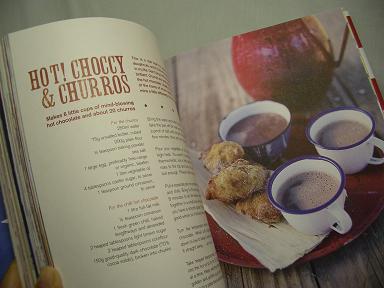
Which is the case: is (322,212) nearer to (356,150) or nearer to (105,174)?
(356,150)

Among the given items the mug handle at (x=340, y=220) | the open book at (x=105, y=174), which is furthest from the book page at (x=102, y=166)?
the mug handle at (x=340, y=220)

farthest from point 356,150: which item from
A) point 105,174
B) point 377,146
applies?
point 105,174

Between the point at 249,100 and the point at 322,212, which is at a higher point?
the point at 249,100

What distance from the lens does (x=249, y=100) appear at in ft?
1.43

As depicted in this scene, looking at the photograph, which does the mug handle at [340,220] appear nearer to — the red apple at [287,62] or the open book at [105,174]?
the open book at [105,174]

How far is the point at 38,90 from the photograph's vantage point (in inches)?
12.0

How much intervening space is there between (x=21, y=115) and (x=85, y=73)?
0.06m

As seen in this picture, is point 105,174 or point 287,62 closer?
point 105,174

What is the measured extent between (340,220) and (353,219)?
0.07 ft

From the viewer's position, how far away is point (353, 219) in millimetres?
354

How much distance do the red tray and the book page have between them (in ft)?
0.14

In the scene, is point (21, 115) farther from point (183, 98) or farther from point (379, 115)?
point (379, 115)

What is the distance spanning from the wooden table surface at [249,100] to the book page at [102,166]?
73mm

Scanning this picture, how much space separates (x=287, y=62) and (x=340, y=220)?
0.64 feet
